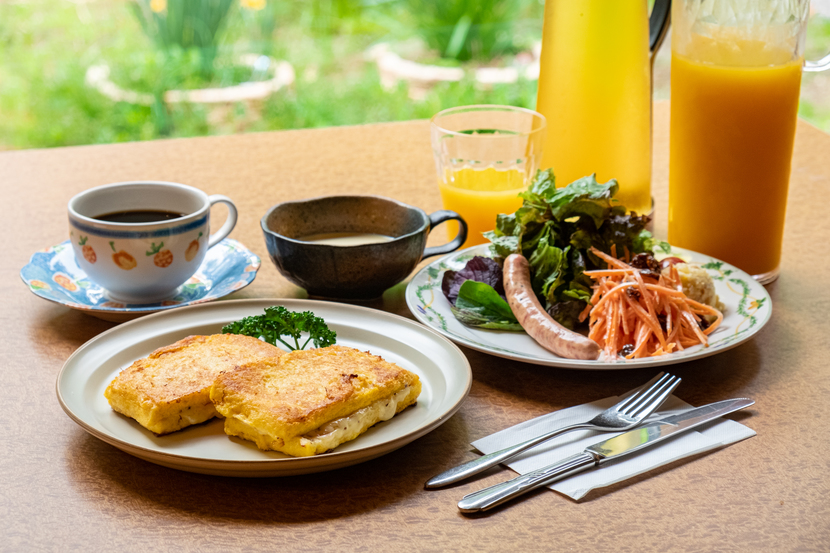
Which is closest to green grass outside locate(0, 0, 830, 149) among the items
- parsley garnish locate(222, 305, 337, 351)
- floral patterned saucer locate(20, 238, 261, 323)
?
floral patterned saucer locate(20, 238, 261, 323)

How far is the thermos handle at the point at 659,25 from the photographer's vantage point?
149 centimetres

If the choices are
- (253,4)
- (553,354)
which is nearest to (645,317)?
(553,354)

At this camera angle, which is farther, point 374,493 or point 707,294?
point 707,294

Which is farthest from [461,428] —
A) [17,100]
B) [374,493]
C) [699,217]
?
[17,100]

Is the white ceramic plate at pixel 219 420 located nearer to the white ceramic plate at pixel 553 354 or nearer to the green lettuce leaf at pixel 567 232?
the white ceramic plate at pixel 553 354

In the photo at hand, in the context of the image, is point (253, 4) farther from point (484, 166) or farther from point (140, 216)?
point (140, 216)

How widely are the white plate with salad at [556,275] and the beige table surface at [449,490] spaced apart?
0.16ft

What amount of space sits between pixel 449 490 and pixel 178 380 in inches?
13.2

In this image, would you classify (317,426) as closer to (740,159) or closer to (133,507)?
(133,507)

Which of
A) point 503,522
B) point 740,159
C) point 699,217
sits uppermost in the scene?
point 740,159

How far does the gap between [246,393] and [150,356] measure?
19cm

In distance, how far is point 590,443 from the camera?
911 mm

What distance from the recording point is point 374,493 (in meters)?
0.84

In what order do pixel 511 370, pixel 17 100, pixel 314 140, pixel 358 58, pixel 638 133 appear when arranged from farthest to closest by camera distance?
pixel 358 58 < pixel 17 100 < pixel 314 140 < pixel 638 133 < pixel 511 370
